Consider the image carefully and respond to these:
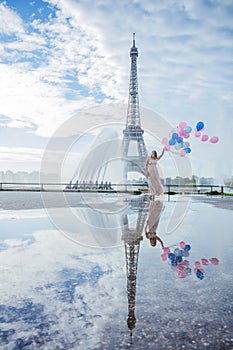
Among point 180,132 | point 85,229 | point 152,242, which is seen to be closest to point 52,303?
point 152,242

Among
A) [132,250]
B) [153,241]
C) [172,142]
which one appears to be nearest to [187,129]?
[172,142]

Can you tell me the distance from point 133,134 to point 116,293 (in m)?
30.2

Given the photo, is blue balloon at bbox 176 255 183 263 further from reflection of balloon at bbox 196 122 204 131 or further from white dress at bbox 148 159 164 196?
reflection of balloon at bbox 196 122 204 131

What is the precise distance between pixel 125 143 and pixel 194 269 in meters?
28.9

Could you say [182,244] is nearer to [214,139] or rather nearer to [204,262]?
[204,262]

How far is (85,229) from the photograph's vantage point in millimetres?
6145

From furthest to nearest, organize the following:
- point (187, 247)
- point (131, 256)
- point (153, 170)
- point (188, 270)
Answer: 1. point (153, 170)
2. point (187, 247)
3. point (131, 256)
4. point (188, 270)

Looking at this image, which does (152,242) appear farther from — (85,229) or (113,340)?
(113,340)

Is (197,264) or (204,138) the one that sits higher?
(204,138)

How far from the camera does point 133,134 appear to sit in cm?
3244

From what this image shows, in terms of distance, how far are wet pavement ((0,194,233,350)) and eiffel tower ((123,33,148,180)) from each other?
25.3 metres

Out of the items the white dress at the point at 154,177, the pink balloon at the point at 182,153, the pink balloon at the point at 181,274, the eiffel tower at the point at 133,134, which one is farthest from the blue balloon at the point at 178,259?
the eiffel tower at the point at 133,134

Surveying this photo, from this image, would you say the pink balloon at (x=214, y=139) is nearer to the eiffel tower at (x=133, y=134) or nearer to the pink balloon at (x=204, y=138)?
the pink balloon at (x=204, y=138)

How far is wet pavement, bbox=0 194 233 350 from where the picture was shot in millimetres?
1928
